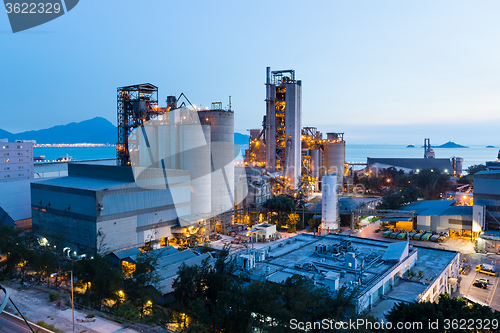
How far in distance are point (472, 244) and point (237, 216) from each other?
1000 inches

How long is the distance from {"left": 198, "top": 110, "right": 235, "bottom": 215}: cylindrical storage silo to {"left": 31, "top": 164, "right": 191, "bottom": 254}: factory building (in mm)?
4717

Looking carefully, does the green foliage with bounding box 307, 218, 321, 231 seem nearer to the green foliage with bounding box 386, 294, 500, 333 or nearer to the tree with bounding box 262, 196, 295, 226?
the tree with bounding box 262, 196, 295, 226

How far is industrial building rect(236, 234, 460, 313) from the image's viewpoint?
1814 centimetres

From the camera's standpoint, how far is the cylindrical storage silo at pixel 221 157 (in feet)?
134

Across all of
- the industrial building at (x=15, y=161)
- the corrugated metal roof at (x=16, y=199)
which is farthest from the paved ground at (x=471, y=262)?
the industrial building at (x=15, y=161)

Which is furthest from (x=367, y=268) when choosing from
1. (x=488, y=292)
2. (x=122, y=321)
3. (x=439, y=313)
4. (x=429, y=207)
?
(x=429, y=207)

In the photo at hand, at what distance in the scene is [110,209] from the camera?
95.0 ft

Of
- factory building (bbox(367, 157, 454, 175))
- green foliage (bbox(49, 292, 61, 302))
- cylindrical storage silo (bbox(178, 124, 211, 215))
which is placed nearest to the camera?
green foliage (bbox(49, 292, 61, 302))

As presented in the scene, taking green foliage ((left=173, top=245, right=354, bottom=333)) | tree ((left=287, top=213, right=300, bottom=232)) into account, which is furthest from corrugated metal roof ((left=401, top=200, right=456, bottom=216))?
green foliage ((left=173, top=245, right=354, bottom=333))

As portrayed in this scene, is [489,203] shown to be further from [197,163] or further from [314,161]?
[314,161]

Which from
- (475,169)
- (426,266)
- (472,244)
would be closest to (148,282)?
(426,266)

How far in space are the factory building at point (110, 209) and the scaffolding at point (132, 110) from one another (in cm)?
554

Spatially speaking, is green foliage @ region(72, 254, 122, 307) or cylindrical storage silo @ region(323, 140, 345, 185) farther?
cylindrical storage silo @ region(323, 140, 345, 185)

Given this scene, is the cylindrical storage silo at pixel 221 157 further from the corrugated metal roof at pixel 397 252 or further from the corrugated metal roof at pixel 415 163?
the corrugated metal roof at pixel 415 163
